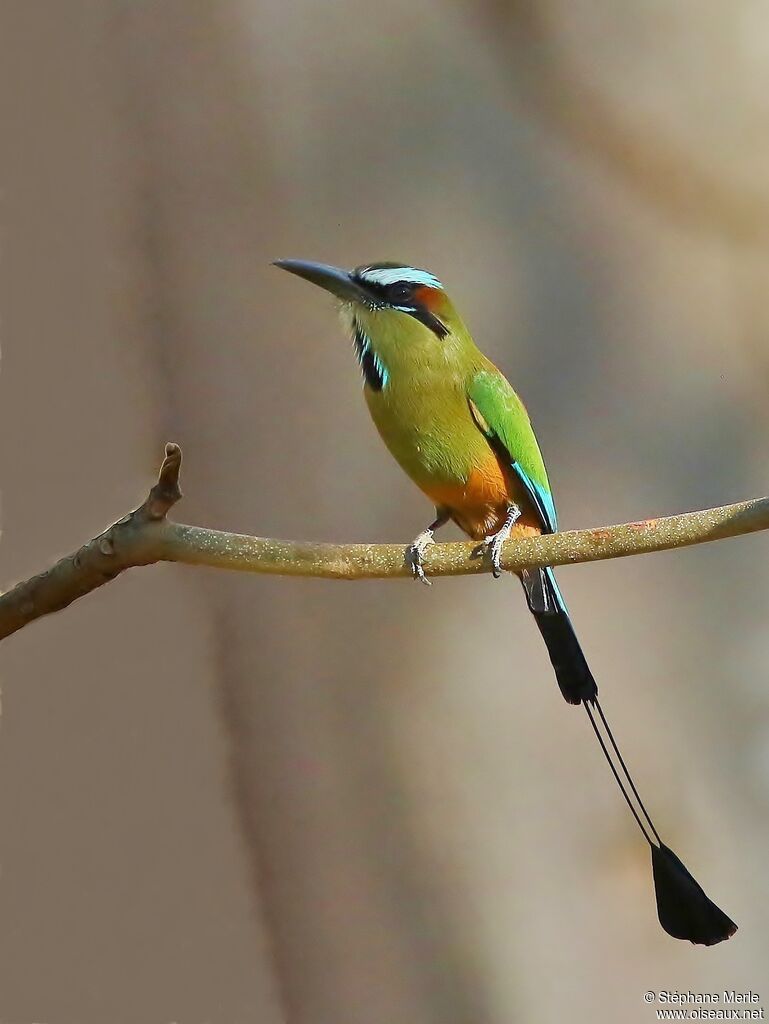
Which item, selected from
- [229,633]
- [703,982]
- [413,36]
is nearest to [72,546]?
[229,633]

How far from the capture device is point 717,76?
1.35 metres

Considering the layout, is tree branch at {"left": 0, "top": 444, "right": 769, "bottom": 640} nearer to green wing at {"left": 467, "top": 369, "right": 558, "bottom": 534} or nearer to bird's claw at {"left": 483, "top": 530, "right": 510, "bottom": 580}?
bird's claw at {"left": 483, "top": 530, "right": 510, "bottom": 580}

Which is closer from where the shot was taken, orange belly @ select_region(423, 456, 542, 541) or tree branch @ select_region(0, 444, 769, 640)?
tree branch @ select_region(0, 444, 769, 640)

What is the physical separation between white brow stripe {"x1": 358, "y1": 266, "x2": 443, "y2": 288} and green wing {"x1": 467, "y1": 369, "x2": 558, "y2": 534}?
0.12 meters

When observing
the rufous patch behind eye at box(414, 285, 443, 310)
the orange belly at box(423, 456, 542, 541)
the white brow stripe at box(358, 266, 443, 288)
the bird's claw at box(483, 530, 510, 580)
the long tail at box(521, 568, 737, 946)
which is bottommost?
the long tail at box(521, 568, 737, 946)

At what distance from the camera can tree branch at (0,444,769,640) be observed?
740 millimetres

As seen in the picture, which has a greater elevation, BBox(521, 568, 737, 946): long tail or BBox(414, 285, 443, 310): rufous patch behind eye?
BBox(414, 285, 443, 310): rufous patch behind eye

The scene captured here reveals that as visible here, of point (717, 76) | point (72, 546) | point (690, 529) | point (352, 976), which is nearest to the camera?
point (690, 529)

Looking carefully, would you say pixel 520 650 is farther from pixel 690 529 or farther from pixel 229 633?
pixel 690 529

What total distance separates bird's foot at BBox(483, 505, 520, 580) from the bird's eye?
0.78 feet

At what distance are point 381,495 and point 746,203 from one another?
24.8 inches

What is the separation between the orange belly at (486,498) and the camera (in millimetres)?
1030

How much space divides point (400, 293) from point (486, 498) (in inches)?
8.9

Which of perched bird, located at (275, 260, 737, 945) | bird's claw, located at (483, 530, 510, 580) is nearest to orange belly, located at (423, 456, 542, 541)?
perched bird, located at (275, 260, 737, 945)
